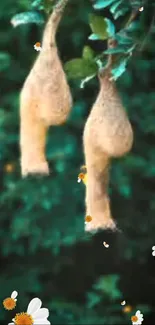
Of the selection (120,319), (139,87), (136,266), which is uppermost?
(139,87)

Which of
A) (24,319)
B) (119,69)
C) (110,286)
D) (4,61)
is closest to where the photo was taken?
(119,69)

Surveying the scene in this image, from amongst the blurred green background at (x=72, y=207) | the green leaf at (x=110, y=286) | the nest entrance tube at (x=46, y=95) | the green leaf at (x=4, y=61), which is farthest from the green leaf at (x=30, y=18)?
the green leaf at (x=110, y=286)

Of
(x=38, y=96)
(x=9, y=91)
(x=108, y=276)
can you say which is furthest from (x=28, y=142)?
(x=108, y=276)

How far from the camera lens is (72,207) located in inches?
65.6

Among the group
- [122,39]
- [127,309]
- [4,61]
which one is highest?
[4,61]

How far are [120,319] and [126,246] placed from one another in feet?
0.58

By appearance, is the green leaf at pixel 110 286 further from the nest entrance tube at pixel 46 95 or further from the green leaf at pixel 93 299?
the nest entrance tube at pixel 46 95

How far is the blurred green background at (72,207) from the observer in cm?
160

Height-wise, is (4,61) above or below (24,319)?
above

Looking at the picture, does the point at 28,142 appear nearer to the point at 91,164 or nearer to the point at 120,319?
the point at 91,164

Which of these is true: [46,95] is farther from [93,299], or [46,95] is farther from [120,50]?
[93,299]

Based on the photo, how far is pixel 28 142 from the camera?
0.98 metres

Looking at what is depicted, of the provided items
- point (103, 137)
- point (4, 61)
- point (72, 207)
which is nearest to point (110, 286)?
point (72, 207)

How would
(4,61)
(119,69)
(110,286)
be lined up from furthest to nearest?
(110,286) < (4,61) < (119,69)
